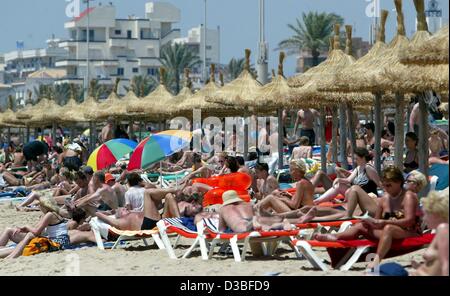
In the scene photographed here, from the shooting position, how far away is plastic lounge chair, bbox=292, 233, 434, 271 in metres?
8.72

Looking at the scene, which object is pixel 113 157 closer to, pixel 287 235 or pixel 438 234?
pixel 287 235

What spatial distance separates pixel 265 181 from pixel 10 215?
19.6 ft

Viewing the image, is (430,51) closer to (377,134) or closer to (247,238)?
(247,238)

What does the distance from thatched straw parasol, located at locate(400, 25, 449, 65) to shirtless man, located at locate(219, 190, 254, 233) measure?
6.67 feet

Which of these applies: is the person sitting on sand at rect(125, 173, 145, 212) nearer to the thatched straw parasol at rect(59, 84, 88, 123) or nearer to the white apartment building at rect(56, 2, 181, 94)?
the thatched straw parasol at rect(59, 84, 88, 123)

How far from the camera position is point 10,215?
18000mm

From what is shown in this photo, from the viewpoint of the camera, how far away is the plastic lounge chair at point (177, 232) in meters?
10.6

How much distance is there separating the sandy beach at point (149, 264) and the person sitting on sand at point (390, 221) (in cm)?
30

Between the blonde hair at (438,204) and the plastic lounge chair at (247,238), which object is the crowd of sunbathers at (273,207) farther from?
the plastic lounge chair at (247,238)

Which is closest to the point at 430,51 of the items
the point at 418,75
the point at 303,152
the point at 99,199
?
the point at 418,75

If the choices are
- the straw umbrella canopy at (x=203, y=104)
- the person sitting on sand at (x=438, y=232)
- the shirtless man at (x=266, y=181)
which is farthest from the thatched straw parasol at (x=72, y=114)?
A: the person sitting on sand at (x=438, y=232)

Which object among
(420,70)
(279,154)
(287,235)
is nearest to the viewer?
(287,235)

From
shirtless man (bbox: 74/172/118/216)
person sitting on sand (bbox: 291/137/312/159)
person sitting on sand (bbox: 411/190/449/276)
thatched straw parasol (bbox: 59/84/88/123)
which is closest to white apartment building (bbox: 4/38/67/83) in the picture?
thatched straw parasol (bbox: 59/84/88/123)
